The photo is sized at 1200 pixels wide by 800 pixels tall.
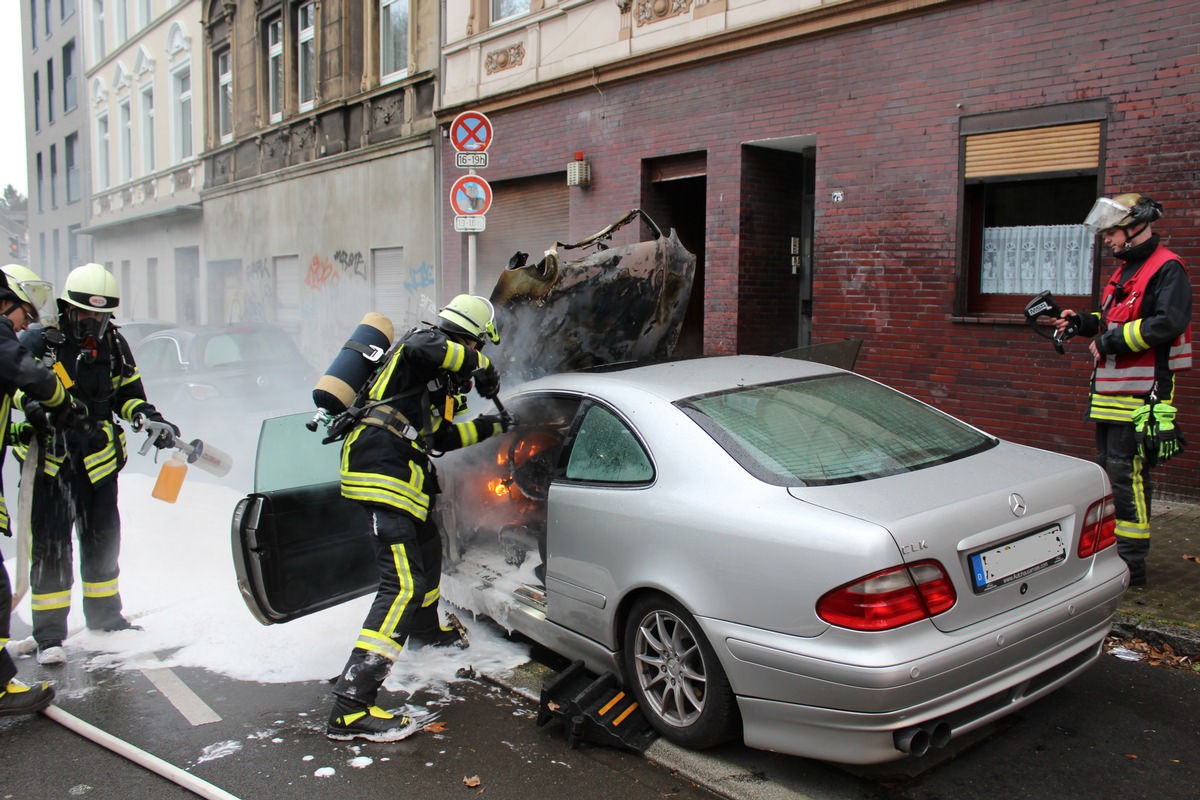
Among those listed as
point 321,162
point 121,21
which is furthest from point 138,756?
point 121,21

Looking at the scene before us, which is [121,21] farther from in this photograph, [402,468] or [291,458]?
[402,468]

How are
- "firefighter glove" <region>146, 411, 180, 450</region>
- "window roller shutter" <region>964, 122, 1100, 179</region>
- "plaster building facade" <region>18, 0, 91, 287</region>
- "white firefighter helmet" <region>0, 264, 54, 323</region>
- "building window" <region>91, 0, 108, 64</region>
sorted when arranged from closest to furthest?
1. "white firefighter helmet" <region>0, 264, 54, 323</region>
2. "firefighter glove" <region>146, 411, 180, 450</region>
3. "window roller shutter" <region>964, 122, 1100, 179</region>
4. "building window" <region>91, 0, 108, 64</region>
5. "plaster building facade" <region>18, 0, 91, 287</region>

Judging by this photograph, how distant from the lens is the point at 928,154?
26.0ft

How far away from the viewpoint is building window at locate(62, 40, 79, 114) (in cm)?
3347

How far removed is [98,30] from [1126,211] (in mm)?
32664

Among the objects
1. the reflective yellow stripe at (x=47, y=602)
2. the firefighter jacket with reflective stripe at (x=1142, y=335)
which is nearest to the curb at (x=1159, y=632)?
the firefighter jacket with reflective stripe at (x=1142, y=335)

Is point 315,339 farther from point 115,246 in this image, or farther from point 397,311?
point 115,246

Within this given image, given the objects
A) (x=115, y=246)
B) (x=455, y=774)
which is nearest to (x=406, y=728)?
(x=455, y=774)

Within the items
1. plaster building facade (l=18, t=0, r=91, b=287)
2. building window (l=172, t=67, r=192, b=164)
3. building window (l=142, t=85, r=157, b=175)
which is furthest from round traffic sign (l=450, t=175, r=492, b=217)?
plaster building facade (l=18, t=0, r=91, b=287)

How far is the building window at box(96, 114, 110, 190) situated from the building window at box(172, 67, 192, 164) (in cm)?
668

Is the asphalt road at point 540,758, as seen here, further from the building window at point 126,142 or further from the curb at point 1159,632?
the building window at point 126,142

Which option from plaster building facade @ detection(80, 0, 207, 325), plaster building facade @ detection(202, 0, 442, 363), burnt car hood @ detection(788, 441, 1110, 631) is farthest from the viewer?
plaster building facade @ detection(80, 0, 207, 325)

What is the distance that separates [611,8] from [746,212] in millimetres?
3048

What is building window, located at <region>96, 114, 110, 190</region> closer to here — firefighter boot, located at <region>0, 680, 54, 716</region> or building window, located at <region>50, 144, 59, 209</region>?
building window, located at <region>50, 144, 59, 209</region>
